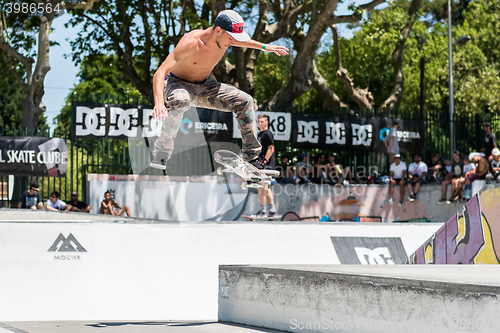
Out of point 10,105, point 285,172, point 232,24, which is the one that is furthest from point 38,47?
point 10,105

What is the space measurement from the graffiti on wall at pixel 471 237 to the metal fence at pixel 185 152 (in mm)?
7018

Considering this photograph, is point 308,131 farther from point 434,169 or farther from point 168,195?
point 168,195

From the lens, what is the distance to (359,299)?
4809 mm

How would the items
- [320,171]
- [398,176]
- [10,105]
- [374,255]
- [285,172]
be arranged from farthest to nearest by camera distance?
[10,105]
[398,176]
[320,171]
[285,172]
[374,255]

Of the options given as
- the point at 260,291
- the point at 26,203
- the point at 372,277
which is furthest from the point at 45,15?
the point at 372,277

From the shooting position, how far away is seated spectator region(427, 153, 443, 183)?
16.2 meters

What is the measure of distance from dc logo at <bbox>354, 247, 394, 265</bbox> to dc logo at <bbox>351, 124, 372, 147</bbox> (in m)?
6.77

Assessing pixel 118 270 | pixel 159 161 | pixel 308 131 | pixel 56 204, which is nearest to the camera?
pixel 159 161

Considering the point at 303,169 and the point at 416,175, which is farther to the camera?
the point at 416,175

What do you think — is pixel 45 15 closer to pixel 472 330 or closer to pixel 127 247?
pixel 127 247

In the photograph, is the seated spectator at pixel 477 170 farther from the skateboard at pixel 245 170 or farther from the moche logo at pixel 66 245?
the moche logo at pixel 66 245

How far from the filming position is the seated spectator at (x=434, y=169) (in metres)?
16.2

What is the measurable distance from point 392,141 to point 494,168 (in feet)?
10.2

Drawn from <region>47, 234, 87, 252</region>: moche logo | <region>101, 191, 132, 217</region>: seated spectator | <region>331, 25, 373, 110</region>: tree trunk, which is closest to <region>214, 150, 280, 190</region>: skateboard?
<region>47, 234, 87, 252</region>: moche logo
